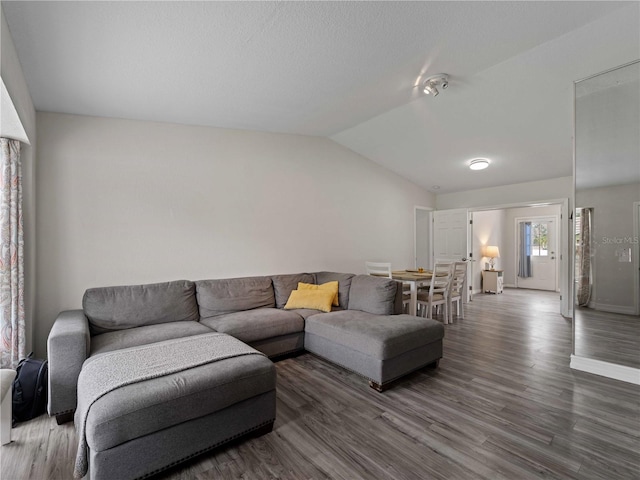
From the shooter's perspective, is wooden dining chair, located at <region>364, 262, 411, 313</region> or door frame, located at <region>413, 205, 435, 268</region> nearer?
wooden dining chair, located at <region>364, 262, 411, 313</region>

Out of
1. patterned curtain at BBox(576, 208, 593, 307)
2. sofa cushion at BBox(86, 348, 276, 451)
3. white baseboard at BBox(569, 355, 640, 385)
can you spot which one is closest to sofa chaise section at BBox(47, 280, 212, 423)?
sofa cushion at BBox(86, 348, 276, 451)

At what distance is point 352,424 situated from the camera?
2.13m

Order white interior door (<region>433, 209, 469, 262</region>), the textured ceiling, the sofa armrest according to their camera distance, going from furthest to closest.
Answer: white interior door (<region>433, 209, 469, 262</region>) → the sofa armrest → the textured ceiling

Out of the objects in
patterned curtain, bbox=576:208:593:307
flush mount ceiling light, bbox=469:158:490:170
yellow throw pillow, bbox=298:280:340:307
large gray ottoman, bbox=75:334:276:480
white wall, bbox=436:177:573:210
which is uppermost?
flush mount ceiling light, bbox=469:158:490:170

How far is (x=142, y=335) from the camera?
2654 millimetres

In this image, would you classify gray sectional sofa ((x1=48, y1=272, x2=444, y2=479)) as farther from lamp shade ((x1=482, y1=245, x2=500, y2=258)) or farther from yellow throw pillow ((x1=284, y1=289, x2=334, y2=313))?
lamp shade ((x1=482, y1=245, x2=500, y2=258))

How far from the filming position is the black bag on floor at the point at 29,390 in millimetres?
2203

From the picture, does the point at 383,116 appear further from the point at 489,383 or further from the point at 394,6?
the point at 489,383

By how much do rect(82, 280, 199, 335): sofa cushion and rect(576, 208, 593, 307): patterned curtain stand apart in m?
3.97

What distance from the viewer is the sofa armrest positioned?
6.93ft

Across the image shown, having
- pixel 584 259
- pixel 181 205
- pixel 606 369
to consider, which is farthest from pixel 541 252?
pixel 181 205

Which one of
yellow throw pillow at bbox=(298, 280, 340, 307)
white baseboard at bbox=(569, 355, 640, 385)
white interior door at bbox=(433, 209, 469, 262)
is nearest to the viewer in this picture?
white baseboard at bbox=(569, 355, 640, 385)

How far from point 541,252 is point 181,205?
29.6 feet

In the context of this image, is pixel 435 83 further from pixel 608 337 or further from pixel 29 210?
pixel 29 210
